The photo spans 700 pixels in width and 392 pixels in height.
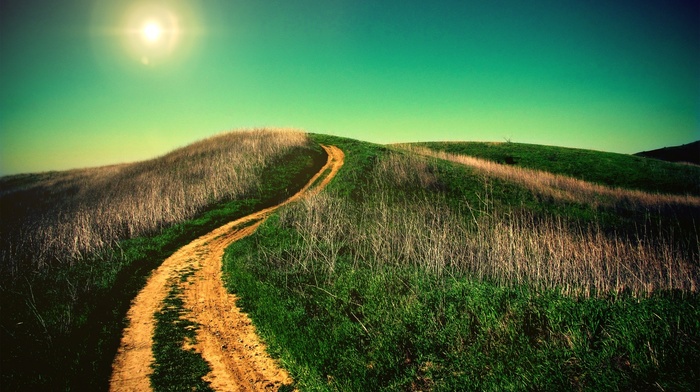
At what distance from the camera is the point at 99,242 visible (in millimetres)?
11602

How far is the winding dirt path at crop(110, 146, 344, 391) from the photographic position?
5090mm

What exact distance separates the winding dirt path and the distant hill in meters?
62.4

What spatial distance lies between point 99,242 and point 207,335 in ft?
27.8

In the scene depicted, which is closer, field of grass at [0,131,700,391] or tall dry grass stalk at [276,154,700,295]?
field of grass at [0,131,700,391]

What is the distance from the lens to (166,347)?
591cm

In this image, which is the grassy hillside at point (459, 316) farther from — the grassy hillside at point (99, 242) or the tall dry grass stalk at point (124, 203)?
the tall dry grass stalk at point (124, 203)

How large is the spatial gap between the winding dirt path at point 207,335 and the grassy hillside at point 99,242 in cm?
31

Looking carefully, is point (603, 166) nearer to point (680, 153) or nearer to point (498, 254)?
point (680, 153)

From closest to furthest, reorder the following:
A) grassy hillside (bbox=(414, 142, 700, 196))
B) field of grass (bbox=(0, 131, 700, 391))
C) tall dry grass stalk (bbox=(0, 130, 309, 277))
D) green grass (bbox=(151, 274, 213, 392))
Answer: field of grass (bbox=(0, 131, 700, 391)) < green grass (bbox=(151, 274, 213, 392)) < tall dry grass stalk (bbox=(0, 130, 309, 277)) < grassy hillside (bbox=(414, 142, 700, 196))

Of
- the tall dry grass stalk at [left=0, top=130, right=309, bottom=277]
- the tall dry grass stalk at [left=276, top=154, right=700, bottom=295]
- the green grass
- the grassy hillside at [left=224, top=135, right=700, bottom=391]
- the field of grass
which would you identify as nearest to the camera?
the grassy hillside at [left=224, top=135, right=700, bottom=391]

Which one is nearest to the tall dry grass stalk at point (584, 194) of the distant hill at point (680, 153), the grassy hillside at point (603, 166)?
the grassy hillside at point (603, 166)

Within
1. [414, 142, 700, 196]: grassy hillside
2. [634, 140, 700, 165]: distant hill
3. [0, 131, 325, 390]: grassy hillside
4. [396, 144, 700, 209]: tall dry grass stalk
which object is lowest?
[0, 131, 325, 390]: grassy hillside

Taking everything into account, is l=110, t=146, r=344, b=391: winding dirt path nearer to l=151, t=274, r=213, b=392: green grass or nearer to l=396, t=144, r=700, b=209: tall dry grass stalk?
l=151, t=274, r=213, b=392: green grass

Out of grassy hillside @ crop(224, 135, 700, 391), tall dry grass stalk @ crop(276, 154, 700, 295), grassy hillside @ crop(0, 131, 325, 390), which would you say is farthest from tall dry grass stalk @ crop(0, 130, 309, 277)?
tall dry grass stalk @ crop(276, 154, 700, 295)
